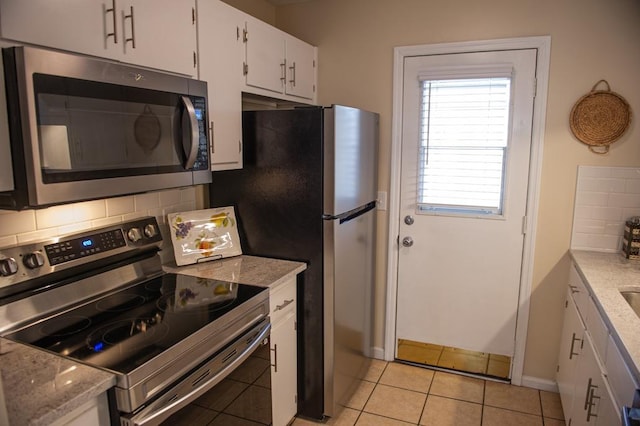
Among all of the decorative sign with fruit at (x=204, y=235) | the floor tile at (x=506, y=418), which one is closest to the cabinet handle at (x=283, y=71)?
the decorative sign with fruit at (x=204, y=235)

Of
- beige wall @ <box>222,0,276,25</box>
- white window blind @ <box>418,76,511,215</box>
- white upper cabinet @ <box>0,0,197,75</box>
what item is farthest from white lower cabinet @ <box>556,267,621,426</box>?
beige wall @ <box>222,0,276,25</box>

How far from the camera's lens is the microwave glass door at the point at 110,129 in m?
1.19

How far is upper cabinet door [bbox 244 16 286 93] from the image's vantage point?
219cm

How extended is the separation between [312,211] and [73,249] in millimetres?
1055

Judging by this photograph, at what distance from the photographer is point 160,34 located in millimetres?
1640

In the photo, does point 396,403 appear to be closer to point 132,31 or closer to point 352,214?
point 352,214

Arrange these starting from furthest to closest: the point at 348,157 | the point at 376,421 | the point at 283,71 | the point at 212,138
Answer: the point at 283,71 < the point at 376,421 < the point at 348,157 < the point at 212,138

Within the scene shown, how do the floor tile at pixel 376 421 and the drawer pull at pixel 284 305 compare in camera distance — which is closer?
the drawer pull at pixel 284 305

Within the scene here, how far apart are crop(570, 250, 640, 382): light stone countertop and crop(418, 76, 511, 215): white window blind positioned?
0.59 metres

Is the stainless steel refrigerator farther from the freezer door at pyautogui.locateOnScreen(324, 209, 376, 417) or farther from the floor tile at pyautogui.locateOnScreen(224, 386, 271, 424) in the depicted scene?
the floor tile at pyautogui.locateOnScreen(224, 386, 271, 424)

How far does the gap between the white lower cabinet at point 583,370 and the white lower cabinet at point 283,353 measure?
1.31 meters

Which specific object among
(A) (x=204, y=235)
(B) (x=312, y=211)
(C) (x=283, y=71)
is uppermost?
(C) (x=283, y=71)

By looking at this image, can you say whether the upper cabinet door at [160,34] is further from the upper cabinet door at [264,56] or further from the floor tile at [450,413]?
the floor tile at [450,413]

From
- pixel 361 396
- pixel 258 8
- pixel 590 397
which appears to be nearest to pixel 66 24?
pixel 258 8
